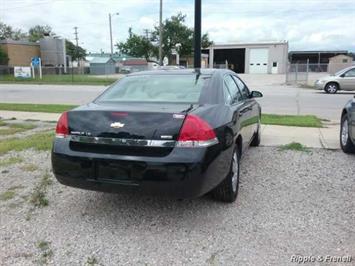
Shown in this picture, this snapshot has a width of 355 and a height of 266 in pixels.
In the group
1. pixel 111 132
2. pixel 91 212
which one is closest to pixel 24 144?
pixel 91 212

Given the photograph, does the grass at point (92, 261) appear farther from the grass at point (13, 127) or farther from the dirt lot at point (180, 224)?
the grass at point (13, 127)

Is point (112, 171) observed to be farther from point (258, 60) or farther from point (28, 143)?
point (258, 60)

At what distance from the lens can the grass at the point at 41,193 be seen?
176 inches

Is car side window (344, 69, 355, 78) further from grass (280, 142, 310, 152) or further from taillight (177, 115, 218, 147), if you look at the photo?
taillight (177, 115, 218, 147)

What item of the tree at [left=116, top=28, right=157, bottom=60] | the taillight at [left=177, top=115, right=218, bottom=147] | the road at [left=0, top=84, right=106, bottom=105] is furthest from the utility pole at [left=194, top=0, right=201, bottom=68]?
the tree at [left=116, top=28, right=157, bottom=60]

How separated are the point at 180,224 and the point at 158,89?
1592mm

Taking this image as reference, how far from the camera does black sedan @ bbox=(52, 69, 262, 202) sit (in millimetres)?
3588

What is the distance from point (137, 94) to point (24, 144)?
11.9 feet

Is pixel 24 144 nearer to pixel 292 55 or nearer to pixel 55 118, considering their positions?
pixel 55 118

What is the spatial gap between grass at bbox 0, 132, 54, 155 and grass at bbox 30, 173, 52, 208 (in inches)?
70.6

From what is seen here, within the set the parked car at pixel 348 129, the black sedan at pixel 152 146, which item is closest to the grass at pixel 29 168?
the black sedan at pixel 152 146

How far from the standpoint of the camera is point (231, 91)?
16.9 feet

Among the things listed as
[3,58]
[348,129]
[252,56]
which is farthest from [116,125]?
[252,56]

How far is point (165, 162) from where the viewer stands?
3543 mm
